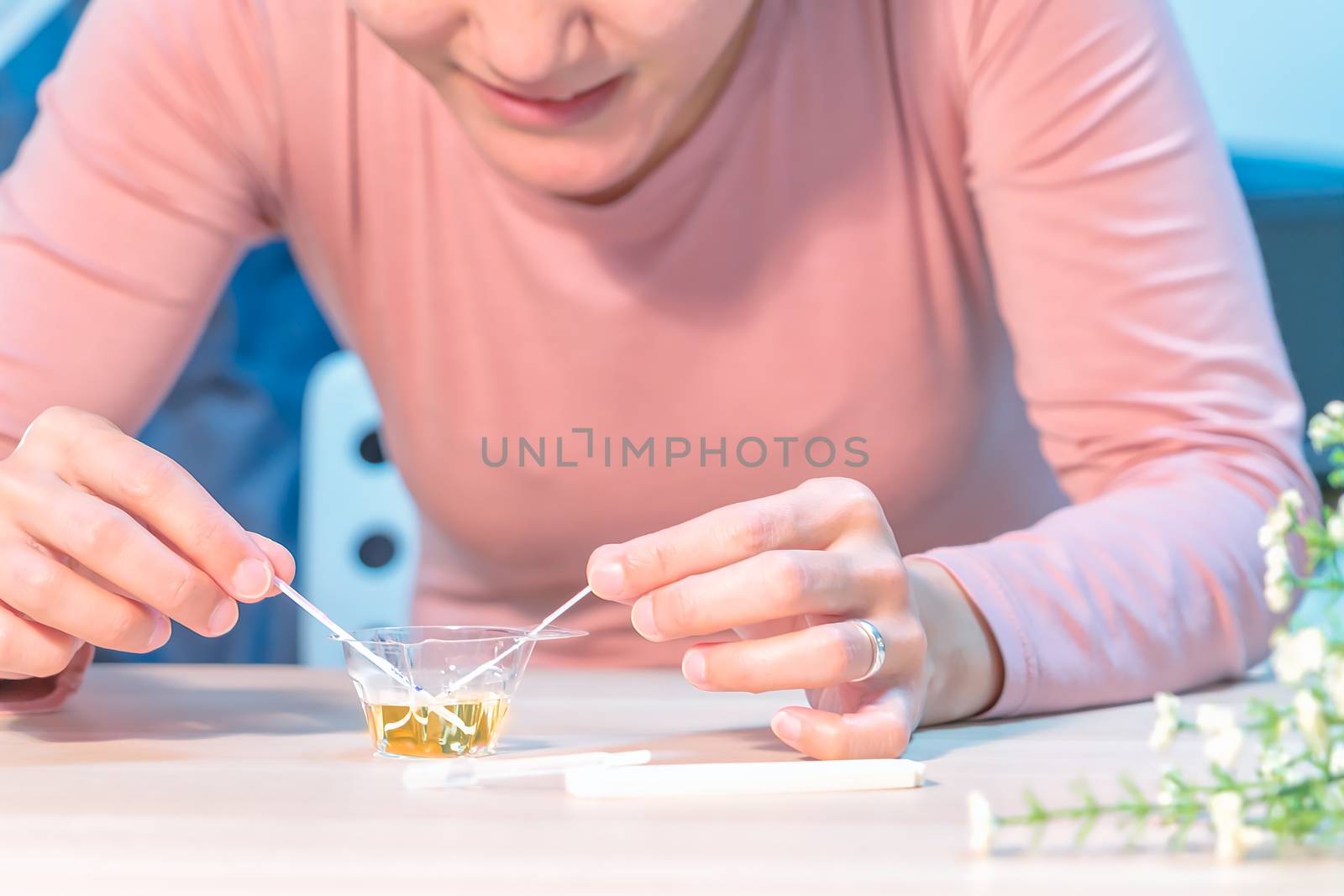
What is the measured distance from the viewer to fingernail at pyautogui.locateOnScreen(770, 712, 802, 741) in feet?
2.31

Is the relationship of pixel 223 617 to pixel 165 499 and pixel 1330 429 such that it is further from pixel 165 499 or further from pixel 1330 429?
pixel 1330 429

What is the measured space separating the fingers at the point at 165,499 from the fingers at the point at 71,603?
0.07 feet

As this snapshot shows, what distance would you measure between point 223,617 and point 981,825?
44 cm

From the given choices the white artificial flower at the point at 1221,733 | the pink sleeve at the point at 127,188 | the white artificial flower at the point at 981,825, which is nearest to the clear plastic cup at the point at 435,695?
the white artificial flower at the point at 981,825

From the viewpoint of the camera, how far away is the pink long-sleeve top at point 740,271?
1027 mm

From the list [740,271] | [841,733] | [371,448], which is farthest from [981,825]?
[371,448]

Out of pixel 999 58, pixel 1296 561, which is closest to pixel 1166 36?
pixel 999 58

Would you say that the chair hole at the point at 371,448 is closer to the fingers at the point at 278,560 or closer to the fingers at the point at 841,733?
the fingers at the point at 278,560

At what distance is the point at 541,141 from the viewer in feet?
3.02

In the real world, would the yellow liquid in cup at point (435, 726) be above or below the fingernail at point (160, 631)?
below

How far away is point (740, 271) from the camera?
1.15m

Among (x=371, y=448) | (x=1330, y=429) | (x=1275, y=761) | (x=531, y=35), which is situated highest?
(x=531, y=35)

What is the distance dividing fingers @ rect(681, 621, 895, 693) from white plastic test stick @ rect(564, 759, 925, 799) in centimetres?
7

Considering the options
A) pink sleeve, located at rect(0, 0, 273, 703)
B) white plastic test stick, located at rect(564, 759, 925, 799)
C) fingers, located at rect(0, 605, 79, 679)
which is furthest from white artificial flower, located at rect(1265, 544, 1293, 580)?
pink sleeve, located at rect(0, 0, 273, 703)
